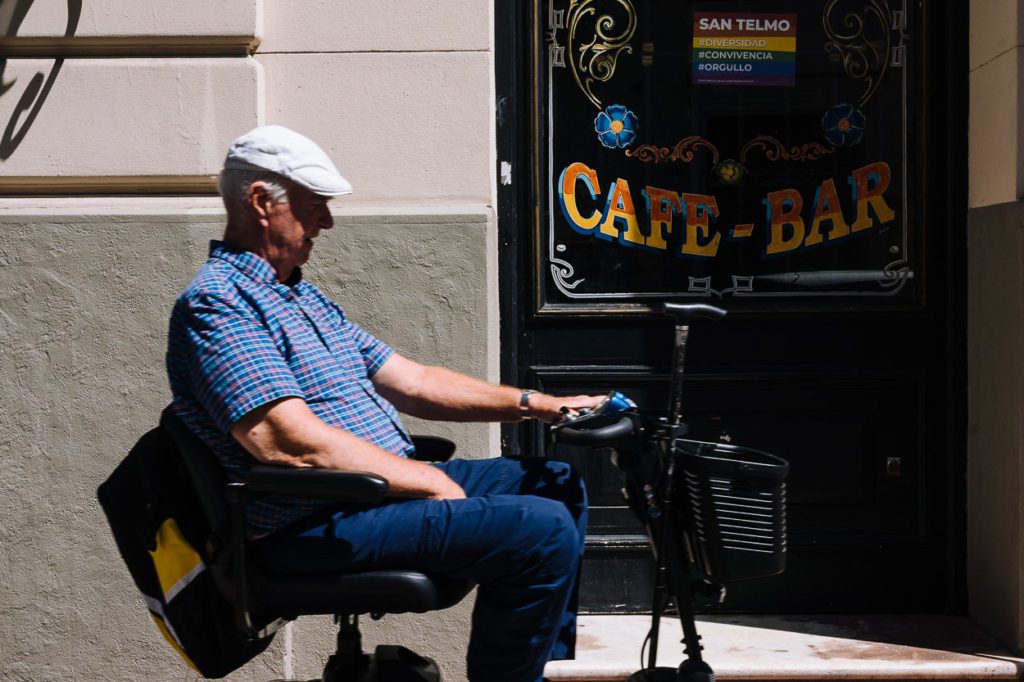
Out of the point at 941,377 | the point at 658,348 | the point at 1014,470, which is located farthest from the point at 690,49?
the point at 1014,470

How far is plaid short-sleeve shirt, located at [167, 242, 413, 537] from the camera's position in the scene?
2.74 meters

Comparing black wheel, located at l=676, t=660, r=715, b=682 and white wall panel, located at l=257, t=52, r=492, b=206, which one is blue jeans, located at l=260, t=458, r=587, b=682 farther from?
white wall panel, located at l=257, t=52, r=492, b=206

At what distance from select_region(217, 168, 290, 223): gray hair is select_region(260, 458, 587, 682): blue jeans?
0.76 m

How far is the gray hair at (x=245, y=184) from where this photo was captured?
294 centimetres

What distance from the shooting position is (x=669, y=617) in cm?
475

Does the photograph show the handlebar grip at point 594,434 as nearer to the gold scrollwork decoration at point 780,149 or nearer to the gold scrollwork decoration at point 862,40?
the gold scrollwork decoration at point 780,149

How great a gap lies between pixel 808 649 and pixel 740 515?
1.92 meters

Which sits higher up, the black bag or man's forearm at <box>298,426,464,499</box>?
man's forearm at <box>298,426,464,499</box>

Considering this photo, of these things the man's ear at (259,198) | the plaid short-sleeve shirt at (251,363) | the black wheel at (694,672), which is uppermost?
the man's ear at (259,198)

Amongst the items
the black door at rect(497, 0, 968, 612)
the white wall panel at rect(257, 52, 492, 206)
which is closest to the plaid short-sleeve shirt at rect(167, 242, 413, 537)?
the white wall panel at rect(257, 52, 492, 206)

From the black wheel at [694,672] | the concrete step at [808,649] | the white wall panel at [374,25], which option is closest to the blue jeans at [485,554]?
the black wheel at [694,672]

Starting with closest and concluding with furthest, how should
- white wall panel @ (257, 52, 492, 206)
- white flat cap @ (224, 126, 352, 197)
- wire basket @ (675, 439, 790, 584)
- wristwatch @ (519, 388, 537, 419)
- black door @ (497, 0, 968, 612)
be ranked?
1. wire basket @ (675, 439, 790, 584)
2. white flat cap @ (224, 126, 352, 197)
3. wristwatch @ (519, 388, 537, 419)
4. white wall panel @ (257, 52, 492, 206)
5. black door @ (497, 0, 968, 612)

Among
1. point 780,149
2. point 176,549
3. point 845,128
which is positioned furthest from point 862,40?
point 176,549

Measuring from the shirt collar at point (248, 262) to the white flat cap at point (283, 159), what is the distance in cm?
19
